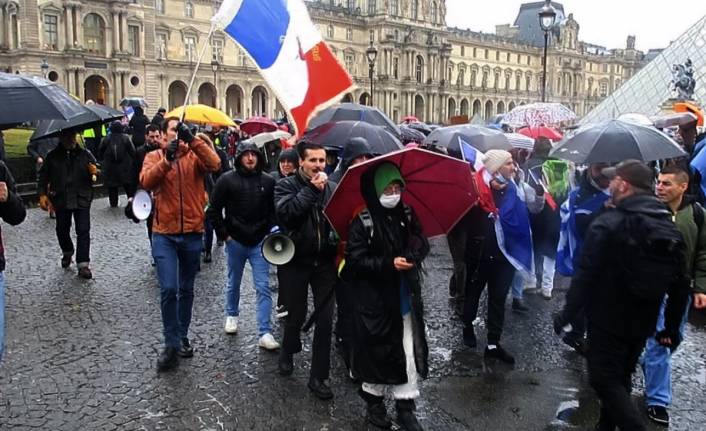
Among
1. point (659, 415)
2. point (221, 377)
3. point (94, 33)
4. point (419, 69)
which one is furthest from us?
point (419, 69)

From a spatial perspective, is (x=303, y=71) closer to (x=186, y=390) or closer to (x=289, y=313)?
(x=289, y=313)

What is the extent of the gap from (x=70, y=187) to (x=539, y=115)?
7806 millimetres

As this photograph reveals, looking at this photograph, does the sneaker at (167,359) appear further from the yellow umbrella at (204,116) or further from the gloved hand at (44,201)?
the yellow umbrella at (204,116)

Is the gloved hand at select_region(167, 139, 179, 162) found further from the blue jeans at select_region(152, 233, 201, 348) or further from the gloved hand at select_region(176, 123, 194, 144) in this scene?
the blue jeans at select_region(152, 233, 201, 348)

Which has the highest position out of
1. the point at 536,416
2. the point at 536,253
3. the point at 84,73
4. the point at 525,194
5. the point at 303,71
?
the point at 84,73

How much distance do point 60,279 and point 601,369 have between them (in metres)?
5.94

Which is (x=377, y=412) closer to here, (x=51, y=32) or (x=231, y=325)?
(x=231, y=325)

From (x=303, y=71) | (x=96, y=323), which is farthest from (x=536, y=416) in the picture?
(x=96, y=323)

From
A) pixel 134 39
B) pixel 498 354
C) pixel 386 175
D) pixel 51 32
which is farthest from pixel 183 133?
pixel 134 39

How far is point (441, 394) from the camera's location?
443 centimetres

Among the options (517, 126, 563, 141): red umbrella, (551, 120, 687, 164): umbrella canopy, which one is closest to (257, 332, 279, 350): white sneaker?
(551, 120, 687, 164): umbrella canopy

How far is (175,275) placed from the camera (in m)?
4.63

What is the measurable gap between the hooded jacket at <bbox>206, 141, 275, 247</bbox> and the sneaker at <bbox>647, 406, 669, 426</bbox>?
3132 millimetres

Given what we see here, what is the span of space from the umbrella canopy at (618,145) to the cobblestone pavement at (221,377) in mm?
1690
